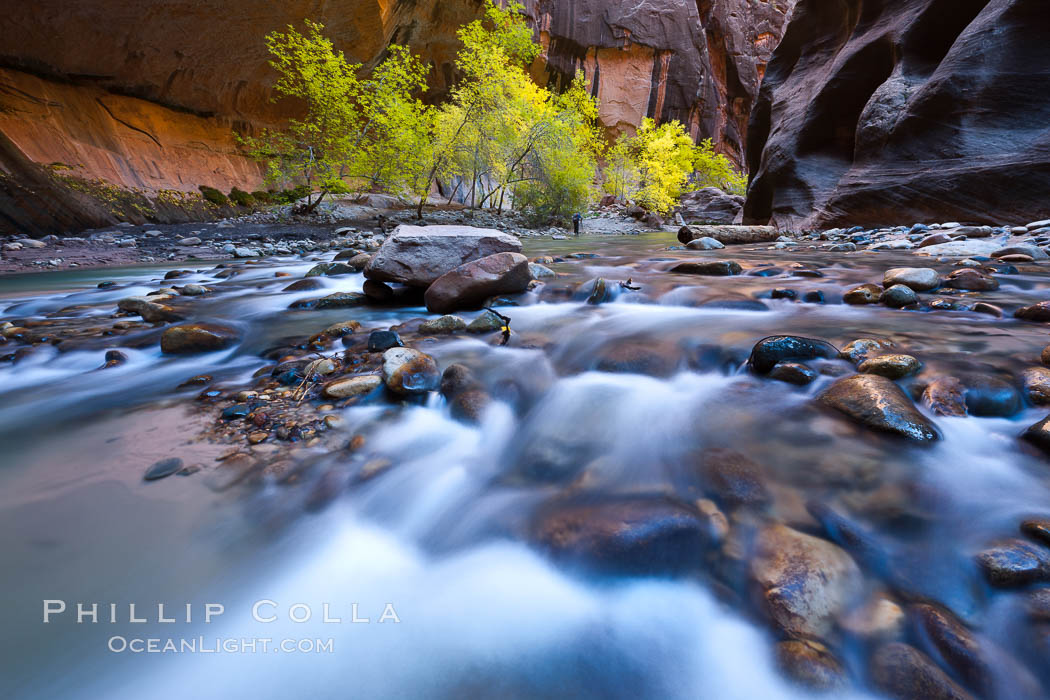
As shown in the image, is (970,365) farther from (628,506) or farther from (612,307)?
(612,307)

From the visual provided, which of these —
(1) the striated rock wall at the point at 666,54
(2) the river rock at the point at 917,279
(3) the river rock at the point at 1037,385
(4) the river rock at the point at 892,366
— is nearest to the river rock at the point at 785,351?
(4) the river rock at the point at 892,366

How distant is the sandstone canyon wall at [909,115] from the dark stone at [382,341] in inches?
373

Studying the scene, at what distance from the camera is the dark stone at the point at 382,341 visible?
8.41ft

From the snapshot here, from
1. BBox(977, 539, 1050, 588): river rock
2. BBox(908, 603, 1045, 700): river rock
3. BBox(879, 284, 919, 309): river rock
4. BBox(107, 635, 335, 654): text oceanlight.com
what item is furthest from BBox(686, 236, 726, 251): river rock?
BBox(107, 635, 335, 654): text oceanlight.com

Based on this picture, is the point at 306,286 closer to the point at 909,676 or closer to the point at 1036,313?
the point at 909,676

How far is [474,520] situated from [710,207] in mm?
25077

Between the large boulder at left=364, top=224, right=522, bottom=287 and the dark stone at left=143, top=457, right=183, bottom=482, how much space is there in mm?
2307

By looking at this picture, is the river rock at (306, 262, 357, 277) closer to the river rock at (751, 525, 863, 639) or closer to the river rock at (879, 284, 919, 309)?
the river rock at (751, 525, 863, 639)

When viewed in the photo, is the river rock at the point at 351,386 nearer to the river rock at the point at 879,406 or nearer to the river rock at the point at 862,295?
the river rock at the point at 879,406

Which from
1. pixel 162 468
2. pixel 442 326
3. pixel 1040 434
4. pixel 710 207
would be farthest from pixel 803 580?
pixel 710 207

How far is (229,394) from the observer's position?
2.14 meters

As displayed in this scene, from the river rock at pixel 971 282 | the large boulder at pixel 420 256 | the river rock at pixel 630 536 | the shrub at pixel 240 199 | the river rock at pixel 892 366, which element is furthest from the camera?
the shrub at pixel 240 199

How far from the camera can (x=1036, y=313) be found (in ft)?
8.09

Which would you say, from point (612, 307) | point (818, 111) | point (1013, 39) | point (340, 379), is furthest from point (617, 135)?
point (340, 379)
